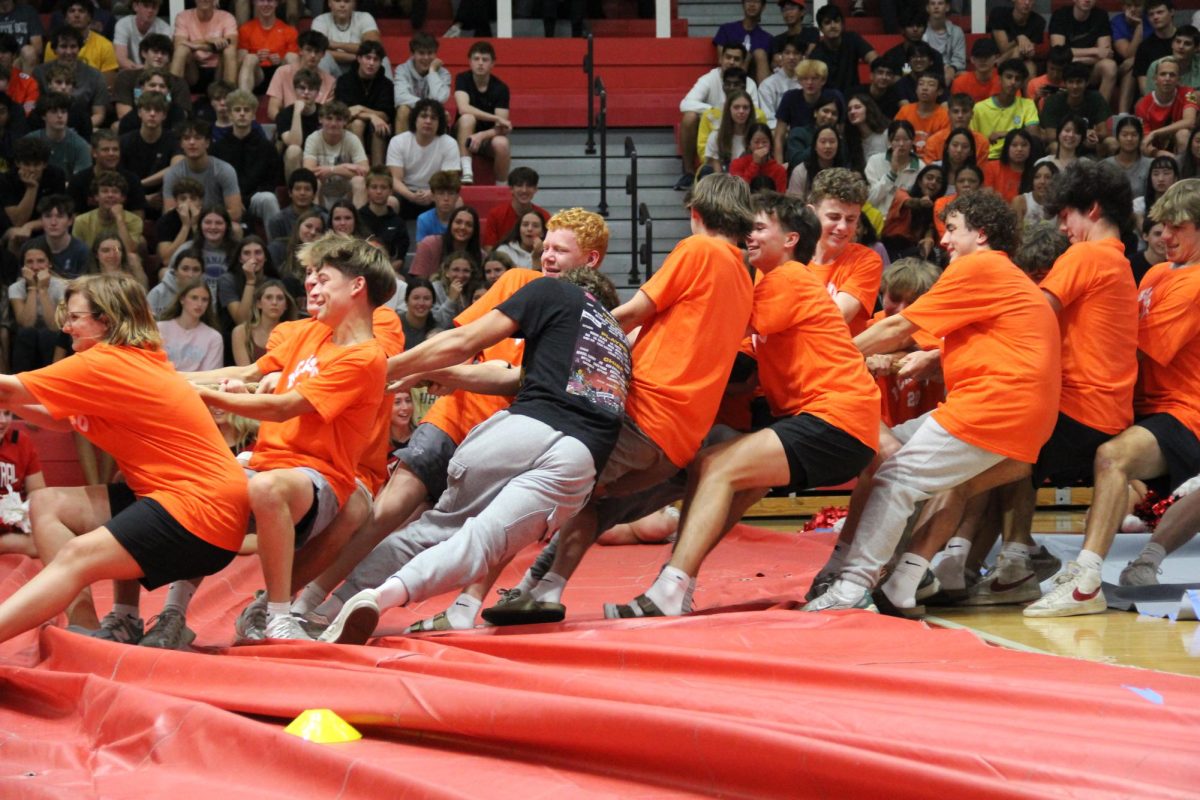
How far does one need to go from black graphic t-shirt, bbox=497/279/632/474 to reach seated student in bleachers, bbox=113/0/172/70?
883 cm

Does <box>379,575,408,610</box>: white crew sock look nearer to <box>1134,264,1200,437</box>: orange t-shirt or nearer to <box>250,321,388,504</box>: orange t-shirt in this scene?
<box>250,321,388,504</box>: orange t-shirt

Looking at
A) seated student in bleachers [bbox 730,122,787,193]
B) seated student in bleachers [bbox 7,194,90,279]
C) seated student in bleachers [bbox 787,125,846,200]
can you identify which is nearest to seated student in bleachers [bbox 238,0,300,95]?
seated student in bleachers [bbox 7,194,90,279]

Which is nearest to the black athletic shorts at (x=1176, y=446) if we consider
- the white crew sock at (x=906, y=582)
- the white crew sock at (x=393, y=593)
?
the white crew sock at (x=906, y=582)

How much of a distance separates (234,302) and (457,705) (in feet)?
22.4

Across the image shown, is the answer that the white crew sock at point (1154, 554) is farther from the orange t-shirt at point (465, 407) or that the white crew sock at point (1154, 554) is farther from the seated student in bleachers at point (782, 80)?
the seated student in bleachers at point (782, 80)

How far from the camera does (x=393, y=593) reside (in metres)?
4.40

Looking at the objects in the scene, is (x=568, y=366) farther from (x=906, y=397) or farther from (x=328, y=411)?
(x=906, y=397)

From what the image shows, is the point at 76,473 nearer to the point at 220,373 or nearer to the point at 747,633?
the point at 220,373

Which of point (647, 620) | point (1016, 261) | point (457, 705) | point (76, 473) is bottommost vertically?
point (76, 473)

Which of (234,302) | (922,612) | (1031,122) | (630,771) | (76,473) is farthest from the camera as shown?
(1031,122)

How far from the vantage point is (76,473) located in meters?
9.08

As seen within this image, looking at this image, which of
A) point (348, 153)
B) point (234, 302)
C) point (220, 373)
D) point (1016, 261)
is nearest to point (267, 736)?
point (220, 373)

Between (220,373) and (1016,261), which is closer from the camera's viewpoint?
(220,373)

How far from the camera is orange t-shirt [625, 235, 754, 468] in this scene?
16.8ft
